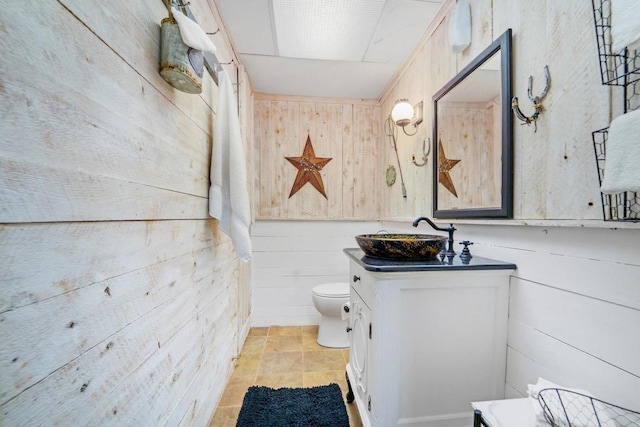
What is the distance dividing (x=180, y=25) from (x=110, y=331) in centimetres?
90

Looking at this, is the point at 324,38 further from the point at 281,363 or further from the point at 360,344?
the point at 281,363

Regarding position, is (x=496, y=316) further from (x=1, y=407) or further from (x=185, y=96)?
(x=185, y=96)

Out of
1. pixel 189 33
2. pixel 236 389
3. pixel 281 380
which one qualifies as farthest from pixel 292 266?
pixel 189 33

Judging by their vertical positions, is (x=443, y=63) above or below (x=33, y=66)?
above

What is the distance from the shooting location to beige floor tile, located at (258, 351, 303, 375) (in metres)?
1.76

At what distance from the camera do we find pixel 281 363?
1839mm

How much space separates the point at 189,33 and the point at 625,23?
1.13 metres

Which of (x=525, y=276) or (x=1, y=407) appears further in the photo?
(x=525, y=276)

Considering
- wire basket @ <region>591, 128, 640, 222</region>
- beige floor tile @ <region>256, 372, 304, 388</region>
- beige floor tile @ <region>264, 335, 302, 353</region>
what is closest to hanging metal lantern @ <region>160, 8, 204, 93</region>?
wire basket @ <region>591, 128, 640, 222</region>

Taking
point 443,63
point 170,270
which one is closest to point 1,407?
point 170,270

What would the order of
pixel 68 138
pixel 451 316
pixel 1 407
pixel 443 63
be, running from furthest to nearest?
1. pixel 443 63
2. pixel 451 316
3. pixel 68 138
4. pixel 1 407

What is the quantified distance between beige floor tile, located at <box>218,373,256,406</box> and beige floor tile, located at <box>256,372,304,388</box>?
0.07 metres

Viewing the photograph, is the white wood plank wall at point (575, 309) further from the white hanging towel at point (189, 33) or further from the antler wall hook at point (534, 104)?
the white hanging towel at point (189, 33)

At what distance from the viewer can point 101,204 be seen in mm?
587
